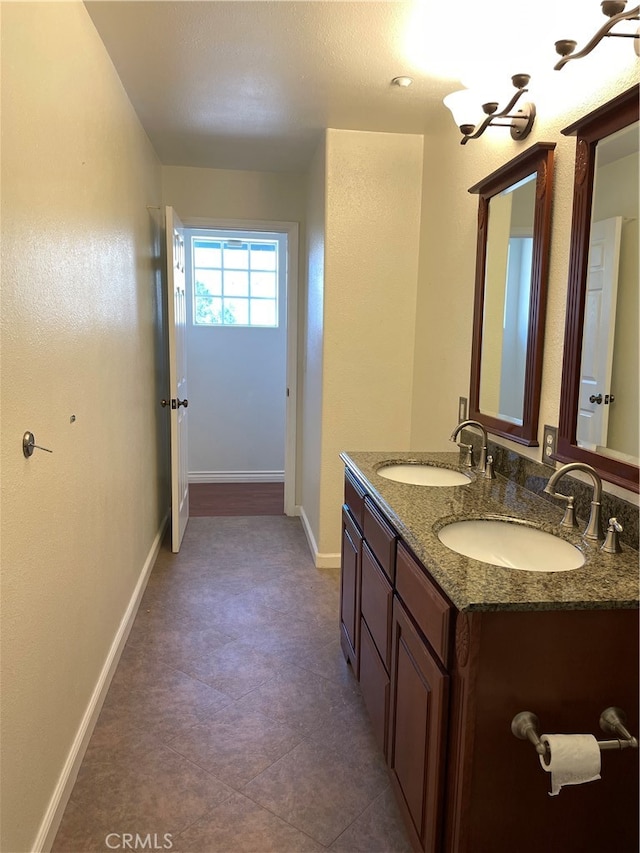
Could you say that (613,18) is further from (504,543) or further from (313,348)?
(313,348)

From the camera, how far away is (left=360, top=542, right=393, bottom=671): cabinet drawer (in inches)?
67.1

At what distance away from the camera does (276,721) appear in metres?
2.08

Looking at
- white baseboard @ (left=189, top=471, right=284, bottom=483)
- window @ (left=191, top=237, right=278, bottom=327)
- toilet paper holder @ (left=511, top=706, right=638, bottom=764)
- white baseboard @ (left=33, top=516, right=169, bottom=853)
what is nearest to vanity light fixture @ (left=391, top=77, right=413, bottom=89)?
toilet paper holder @ (left=511, top=706, right=638, bottom=764)

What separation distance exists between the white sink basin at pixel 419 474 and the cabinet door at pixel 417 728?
28.1 inches

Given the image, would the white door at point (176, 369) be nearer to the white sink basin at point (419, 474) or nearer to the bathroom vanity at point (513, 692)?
the white sink basin at point (419, 474)

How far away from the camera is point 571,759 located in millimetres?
1084

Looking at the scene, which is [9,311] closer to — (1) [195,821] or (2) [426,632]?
(2) [426,632]

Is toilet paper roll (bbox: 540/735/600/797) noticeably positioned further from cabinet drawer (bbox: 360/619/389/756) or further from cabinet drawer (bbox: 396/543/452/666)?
cabinet drawer (bbox: 360/619/389/756)

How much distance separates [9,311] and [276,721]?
1.62m

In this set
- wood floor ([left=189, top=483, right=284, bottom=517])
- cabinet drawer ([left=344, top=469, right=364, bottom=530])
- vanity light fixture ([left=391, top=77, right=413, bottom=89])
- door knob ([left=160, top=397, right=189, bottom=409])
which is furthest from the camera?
wood floor ([left=189, top=483, right=284, bottom=517])

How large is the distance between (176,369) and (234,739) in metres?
2.13

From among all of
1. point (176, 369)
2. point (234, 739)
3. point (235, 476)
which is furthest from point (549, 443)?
point (235, 476)

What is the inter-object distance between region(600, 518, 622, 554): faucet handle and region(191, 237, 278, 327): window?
4.40m

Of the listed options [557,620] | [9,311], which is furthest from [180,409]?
[557,620]
